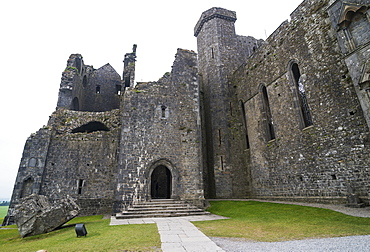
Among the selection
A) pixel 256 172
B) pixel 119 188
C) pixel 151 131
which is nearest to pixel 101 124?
pixel 151 131

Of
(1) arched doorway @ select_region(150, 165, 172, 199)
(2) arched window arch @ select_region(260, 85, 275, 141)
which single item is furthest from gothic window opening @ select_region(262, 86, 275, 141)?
(1) arched doorway @ select_region(150, 165, 172, 199)

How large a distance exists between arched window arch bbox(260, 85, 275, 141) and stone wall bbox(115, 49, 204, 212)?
19.0ft

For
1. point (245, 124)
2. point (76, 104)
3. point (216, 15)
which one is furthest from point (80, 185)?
point (216, 15)

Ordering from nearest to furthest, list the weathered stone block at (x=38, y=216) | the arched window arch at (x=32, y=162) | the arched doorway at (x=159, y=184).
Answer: the weathered stone block at (x=38, y=216) → the arched window arch at (x=32, y=162) → the arched doorway at (x=159, y=184)

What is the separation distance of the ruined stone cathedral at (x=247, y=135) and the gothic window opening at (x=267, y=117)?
8 centimetres

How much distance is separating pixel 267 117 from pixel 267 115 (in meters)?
0.16

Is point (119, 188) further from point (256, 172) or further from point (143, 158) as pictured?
point (256, 172)

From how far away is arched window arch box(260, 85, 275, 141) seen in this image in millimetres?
16772

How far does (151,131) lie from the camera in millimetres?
13836

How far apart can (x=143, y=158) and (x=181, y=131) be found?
3097mm

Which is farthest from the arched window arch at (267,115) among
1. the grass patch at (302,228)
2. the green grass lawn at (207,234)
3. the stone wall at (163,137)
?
the green grass lawn at (207,234)

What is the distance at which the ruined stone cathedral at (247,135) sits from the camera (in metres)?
11.0

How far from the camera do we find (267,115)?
17.1 metres

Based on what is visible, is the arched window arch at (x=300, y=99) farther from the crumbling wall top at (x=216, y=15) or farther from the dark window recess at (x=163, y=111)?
the crumbling wall top at (x=216, y=15)
